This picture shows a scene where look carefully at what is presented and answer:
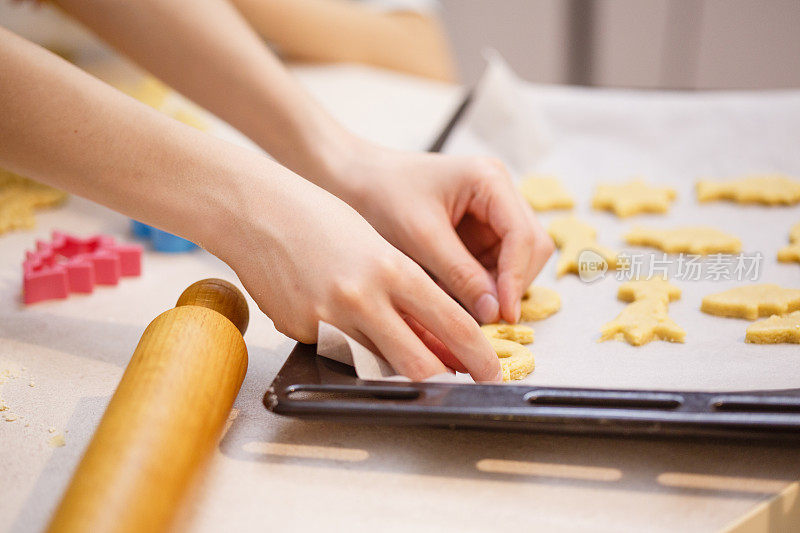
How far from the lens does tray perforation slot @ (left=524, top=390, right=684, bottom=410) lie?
521mm

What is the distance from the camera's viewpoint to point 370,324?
1.89 feet

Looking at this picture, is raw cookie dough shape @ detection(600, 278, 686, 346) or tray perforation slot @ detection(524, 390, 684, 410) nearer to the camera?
tray perforation slot @ detection(524, 390, 684, 410)

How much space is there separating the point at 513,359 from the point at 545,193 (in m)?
0.53

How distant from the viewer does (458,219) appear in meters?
0.83

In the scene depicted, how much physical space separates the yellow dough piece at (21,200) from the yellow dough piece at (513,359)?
75 cm

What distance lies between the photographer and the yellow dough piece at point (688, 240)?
94cm

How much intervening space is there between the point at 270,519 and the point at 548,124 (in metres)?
1.10

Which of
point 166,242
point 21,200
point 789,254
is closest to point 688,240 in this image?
point 789,254

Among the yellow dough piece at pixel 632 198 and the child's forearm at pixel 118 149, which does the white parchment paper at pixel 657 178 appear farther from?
the child's forearm at pixel 118 149

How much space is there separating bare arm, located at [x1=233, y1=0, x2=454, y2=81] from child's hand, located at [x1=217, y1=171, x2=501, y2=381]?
131 centimetres

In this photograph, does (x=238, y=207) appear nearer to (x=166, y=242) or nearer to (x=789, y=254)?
(x=166, y=242)

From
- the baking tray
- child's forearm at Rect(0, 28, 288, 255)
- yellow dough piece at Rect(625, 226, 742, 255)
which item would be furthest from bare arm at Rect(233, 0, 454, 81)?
the baking tray

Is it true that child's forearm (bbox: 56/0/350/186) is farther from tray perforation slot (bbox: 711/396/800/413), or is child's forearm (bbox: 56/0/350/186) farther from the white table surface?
tray perforation slot (bbox: 711/396/800/413)


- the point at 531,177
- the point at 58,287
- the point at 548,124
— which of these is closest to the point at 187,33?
the point at 58,287
